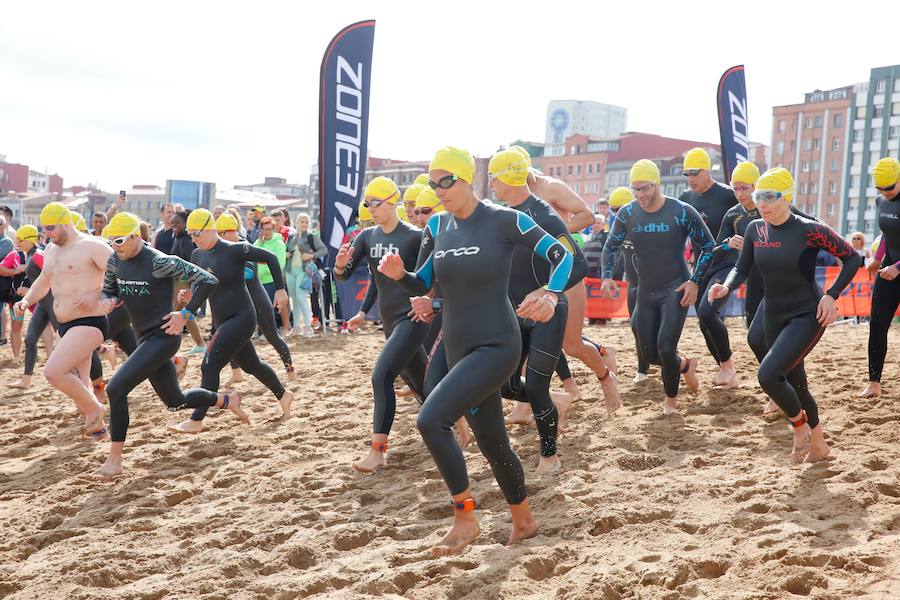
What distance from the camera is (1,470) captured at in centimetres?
739

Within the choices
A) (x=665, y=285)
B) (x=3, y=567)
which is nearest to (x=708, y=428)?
(x=665, y=285)

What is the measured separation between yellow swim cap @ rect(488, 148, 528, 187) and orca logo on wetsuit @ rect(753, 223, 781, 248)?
1651 mm

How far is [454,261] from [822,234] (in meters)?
2.79

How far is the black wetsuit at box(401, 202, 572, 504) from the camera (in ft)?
14.8

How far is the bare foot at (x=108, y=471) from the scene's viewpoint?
684cm

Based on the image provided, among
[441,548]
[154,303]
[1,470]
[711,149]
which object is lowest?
[1,470]

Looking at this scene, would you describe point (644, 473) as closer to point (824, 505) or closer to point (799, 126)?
point (824, 505)

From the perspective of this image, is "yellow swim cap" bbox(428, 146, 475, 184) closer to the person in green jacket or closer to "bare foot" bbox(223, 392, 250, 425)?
"bare foot" bbox(223, 392, 250, 425)

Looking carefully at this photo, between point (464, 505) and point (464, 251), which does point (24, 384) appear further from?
A: point (464, 251)

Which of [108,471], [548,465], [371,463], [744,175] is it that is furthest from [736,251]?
[108,471]


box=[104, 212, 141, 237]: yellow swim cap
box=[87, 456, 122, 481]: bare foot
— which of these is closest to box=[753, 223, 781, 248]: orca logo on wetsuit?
box=[104, 212, 141, 237]: yellow swim cap

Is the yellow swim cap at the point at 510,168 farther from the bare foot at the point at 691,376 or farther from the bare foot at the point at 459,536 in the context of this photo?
the bare foot at the point at 691,376

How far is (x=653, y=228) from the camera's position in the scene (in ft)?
25.5

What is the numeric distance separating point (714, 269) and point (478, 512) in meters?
3.91
